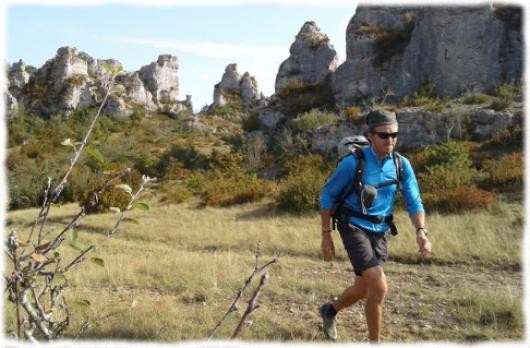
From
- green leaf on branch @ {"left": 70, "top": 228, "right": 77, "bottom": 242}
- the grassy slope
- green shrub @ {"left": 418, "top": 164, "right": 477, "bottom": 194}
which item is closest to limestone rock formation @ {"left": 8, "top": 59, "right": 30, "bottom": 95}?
the grassy slope

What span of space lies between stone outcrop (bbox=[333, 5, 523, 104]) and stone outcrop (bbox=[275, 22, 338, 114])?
4.75ft

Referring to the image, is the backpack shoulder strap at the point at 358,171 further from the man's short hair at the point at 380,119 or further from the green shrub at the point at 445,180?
the green shrub at the point at 445,180

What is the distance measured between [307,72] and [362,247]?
92.0 feet

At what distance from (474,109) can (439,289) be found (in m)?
A: 12.6

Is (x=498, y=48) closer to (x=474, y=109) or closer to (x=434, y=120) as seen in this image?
(x=474, y=109)

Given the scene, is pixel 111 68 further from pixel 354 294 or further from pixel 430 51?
pixel 430 51

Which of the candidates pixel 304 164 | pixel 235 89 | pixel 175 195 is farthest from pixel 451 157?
pixel 235 89

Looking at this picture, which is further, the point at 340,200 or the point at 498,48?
the point at 498,48

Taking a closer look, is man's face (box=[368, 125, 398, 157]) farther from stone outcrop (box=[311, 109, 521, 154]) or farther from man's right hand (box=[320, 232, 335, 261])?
stone outcrop (box=[311, 109, 521, 154])

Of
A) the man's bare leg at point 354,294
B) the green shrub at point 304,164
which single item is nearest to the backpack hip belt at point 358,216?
the man's bare leg at point 354,294

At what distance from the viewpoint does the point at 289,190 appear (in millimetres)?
11023

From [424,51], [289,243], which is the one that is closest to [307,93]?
[424,51]

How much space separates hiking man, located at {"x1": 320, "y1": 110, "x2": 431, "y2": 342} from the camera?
10.6 ft

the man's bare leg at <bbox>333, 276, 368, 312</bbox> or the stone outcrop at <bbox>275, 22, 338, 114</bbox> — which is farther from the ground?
the stone outcrop at <bbox>275, 22, 338, 114</bbox>
